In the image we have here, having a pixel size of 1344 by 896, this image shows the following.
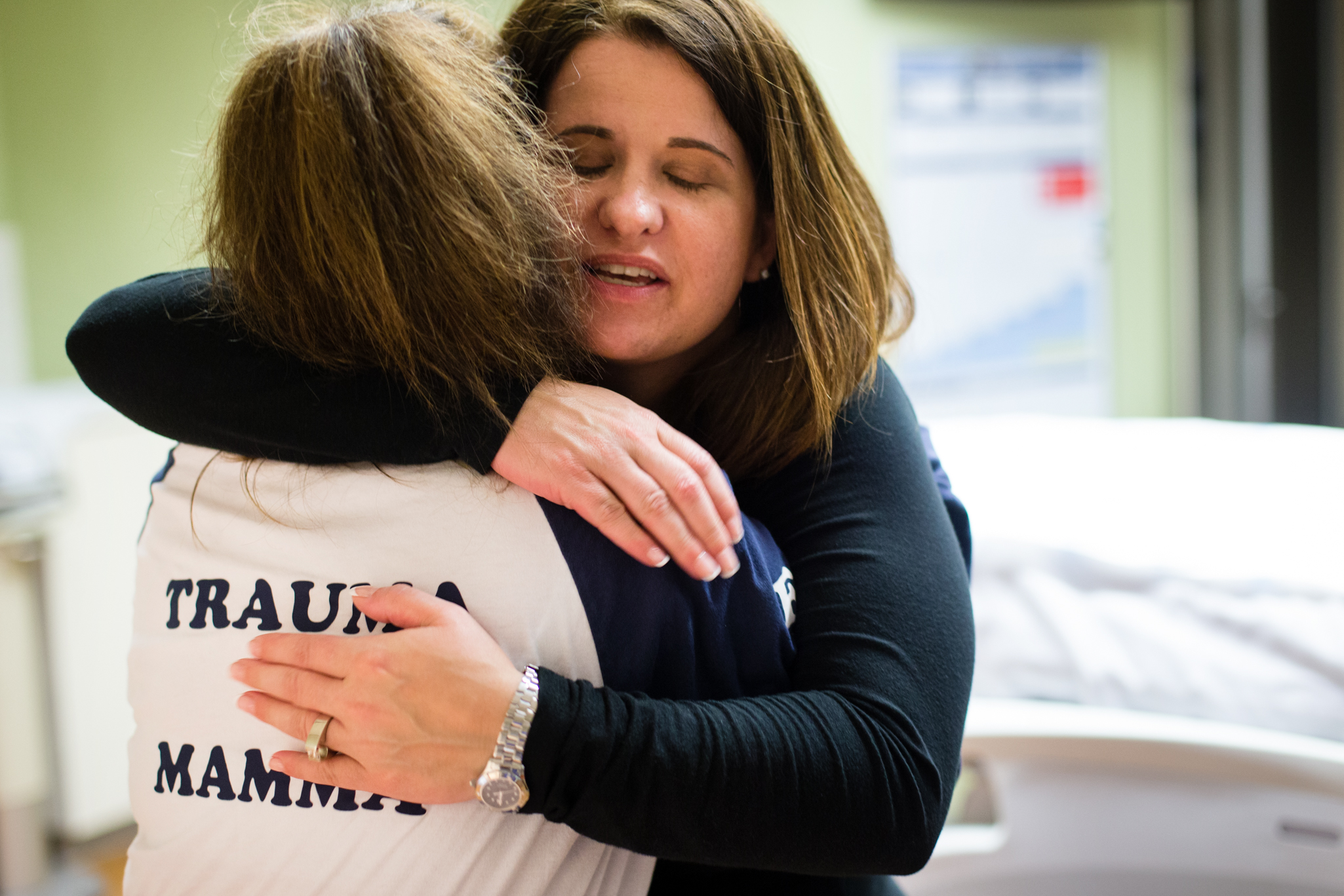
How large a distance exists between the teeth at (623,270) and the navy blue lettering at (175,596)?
1.55 feet

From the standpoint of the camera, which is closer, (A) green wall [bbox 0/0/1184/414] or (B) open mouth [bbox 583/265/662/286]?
(B) open mouth [bbox 583/265/662/286]

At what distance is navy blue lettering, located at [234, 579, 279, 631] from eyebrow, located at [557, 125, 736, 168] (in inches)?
20.8

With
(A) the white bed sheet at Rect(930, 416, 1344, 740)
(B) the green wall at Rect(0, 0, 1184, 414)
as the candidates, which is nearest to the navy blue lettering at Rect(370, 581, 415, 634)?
(A) the white bed sheet at Rect(930, 416, 1344, 740)

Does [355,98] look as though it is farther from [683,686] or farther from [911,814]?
[911,814]

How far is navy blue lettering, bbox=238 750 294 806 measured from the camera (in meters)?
0.83

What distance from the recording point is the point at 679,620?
85 cm

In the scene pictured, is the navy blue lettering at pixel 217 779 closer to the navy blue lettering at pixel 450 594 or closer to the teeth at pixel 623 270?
the navy blue lettering at pixel 450 594

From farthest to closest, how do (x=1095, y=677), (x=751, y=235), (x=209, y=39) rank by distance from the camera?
1. (x=209, y=39)
2. (x=1095, y=677)
3. (x=751, y=235)

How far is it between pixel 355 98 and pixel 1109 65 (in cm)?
403

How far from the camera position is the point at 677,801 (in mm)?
783

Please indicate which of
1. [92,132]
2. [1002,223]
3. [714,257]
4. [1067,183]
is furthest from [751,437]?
[1067,183]

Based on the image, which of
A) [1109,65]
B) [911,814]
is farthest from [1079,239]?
[911,814]

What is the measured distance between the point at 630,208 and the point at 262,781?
60cm

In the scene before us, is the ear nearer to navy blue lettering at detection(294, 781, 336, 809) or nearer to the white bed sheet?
the white bed sheet
